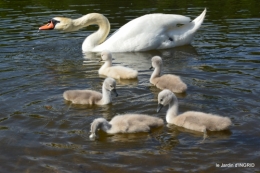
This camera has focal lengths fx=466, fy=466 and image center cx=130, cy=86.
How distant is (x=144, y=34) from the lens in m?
13.4

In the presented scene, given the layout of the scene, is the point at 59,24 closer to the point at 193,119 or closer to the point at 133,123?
the point at 133,123

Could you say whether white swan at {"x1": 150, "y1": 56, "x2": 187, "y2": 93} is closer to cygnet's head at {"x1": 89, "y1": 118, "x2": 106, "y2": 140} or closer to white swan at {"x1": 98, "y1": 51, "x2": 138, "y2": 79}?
white swan at {"x1": 98, "y1": 51, "x2": 138, "y2": 79}

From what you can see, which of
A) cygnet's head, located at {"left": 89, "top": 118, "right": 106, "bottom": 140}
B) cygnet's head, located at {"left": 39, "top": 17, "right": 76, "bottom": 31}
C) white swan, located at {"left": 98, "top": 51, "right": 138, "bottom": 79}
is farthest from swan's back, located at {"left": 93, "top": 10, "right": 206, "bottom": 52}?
cygnet's head, located at {"left": 89, "top": 118, "right": 106, "bottom": 140}

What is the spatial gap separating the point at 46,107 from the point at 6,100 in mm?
984

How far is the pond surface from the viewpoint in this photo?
6645 millimetres

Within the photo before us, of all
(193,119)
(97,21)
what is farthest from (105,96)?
(97,21)

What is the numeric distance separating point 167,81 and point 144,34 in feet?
12.8

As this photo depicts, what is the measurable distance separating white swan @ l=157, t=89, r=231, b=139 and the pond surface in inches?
5.0

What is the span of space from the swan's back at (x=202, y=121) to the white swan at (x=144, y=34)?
6010 millimetres

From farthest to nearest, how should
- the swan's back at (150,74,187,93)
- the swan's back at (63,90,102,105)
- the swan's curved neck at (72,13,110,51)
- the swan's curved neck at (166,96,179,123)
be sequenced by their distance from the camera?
the swan's curved neck at (72,13,110,51)
the swan's back at (150,74,187,93)
the swan's back at (63,90,102,105)
the swan's curved neck at (166,96,179,123)

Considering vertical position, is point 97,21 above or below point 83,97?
above

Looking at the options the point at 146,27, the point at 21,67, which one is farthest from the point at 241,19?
the point at 21,67

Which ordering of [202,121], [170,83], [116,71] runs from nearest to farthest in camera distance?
1. [202,121]
2. [170,83]
3. [116,71]

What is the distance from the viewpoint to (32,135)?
25.0ft
